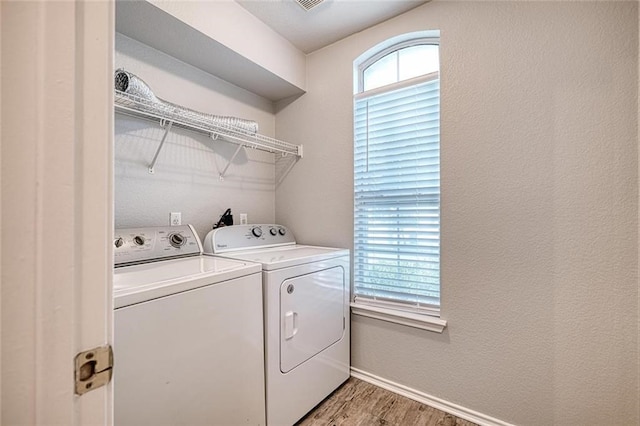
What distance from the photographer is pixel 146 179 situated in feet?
5.65

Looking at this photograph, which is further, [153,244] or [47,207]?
[153,244]

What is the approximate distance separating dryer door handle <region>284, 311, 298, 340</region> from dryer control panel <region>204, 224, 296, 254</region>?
618 mm

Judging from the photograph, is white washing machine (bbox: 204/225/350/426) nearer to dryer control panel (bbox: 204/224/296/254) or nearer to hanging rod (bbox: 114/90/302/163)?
dryer control panel (bbox: 204/224/296/254)

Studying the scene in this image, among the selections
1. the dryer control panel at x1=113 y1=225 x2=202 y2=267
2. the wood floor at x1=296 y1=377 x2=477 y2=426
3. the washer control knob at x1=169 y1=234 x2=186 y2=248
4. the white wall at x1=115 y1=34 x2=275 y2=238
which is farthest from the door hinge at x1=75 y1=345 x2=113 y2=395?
the wood floor at x1=296 y1=377 x2=477 y2=426

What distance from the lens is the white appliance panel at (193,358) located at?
0.96 m

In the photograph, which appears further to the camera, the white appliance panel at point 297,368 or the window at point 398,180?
the window at point 398,180

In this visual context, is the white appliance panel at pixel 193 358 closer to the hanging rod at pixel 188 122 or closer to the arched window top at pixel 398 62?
the hanging rod at pixel 188 122

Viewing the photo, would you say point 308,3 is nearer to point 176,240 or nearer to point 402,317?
point 176,240

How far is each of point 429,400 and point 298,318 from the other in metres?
1.01

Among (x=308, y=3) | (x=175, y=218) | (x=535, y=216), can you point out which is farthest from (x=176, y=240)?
(x=535, y=216)

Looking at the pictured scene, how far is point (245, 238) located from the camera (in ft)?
6.48

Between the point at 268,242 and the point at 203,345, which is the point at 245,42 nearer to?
the point at 268,242

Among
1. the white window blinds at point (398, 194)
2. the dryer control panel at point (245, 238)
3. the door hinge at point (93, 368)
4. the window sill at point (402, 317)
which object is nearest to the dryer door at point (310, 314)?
the window sill at point (402, 317)

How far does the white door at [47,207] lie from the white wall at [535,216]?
1706 millimetres
